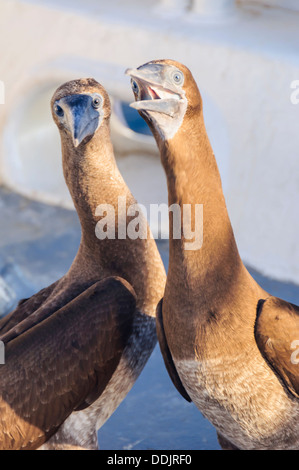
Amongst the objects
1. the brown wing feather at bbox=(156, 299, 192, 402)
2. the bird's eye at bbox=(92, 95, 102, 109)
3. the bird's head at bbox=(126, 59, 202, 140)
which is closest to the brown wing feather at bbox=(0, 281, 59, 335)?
the brown wing feather at bbox=(156, 299, 192, 402)

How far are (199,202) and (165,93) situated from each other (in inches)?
13.8

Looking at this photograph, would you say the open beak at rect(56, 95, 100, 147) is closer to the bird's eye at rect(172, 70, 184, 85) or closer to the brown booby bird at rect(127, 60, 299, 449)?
the brown booby bird at rect(127, 60, 299, 449)

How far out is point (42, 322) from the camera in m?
2.41

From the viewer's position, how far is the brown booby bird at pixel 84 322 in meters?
2.36

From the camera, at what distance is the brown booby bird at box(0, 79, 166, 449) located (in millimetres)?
2363

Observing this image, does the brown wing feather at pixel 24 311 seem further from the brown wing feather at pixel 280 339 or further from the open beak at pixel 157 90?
the open beak at pixel 157 90

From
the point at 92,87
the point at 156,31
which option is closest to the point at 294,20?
the point at 156,31

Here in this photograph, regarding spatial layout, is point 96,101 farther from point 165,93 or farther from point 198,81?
point 198,81

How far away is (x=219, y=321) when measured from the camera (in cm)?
220

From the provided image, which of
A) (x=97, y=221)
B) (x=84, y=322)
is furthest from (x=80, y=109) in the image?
(x=84, y=322)

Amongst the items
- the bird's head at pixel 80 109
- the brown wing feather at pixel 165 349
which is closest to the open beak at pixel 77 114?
the bird's head at pixel 80 109

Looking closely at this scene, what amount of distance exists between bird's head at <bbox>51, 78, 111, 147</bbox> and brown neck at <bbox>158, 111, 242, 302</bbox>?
443mm

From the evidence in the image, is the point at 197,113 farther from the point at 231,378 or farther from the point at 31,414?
the point at 31,414
